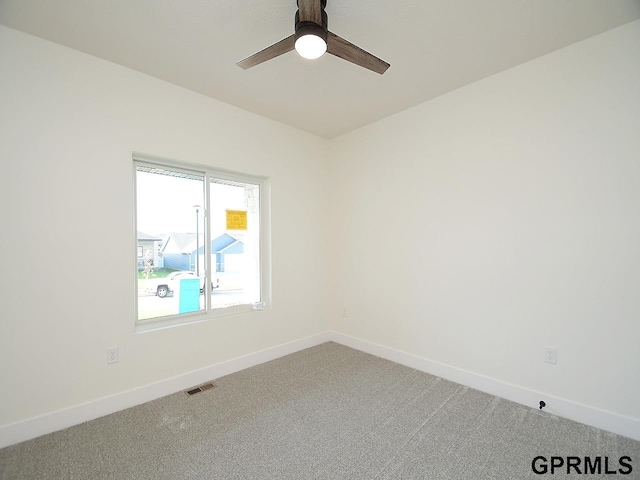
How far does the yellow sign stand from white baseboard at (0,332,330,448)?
1.42 m

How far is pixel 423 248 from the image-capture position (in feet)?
10.3

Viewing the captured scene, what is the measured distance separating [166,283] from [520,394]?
3308 mm

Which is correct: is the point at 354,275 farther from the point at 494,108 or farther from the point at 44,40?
the point at 44,40

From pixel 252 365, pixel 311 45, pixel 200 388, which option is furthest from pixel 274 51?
pixel 252 365

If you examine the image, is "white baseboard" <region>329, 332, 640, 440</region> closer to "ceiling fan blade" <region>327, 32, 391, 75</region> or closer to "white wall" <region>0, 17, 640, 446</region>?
"white wall" <region>0, 17, 640, 446</region>

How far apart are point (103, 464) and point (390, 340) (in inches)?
106

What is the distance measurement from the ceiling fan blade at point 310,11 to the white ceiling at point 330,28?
33cm

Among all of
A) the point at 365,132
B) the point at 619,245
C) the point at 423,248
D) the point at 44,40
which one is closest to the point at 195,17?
the point at 44,40

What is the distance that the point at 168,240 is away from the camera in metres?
2.87

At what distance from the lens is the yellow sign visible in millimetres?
3297

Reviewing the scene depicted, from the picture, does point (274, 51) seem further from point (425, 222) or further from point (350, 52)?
point (425, 222)

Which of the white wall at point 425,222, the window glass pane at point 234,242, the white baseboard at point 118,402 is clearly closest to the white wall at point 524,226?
the white wall at point 425,222

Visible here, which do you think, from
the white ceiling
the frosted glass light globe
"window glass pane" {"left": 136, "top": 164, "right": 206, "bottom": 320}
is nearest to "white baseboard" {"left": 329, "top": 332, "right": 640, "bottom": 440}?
"window glass pane" {"left": 136, "top": 164, "right": 206, "bottom": 320}

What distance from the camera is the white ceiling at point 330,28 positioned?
6.15 ft
